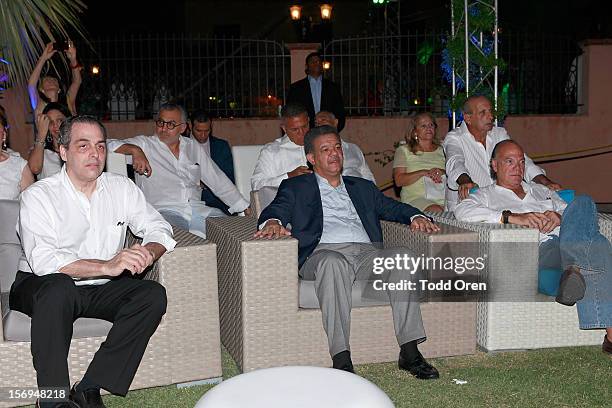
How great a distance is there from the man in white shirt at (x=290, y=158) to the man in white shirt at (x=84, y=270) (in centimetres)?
154

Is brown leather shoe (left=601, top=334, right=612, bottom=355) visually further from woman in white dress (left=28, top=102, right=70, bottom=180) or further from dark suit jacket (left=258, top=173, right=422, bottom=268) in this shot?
woman in white dress (left=28, top=102, right=70, bottom=180)

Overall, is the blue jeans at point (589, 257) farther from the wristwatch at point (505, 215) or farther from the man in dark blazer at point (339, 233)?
the man in dark blazer at point (339, 233)

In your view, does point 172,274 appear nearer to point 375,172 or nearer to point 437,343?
point 437,343

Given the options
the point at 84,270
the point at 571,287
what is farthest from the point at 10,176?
the point at 571,287

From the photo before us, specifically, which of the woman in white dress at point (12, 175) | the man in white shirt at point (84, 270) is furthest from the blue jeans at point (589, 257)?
the woman in white dress at point (12, 175)

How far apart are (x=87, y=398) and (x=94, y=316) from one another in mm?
342

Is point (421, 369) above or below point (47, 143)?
below

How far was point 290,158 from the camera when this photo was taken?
523cm

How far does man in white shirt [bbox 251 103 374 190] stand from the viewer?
5020mm

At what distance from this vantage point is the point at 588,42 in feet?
31.6

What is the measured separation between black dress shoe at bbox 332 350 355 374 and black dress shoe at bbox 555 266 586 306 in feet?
3.60

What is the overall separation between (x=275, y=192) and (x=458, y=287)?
1.20m

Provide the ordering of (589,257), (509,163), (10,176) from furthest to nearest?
(10,176)
(509,163)
(589,257)

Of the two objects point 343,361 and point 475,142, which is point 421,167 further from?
point 343,361
